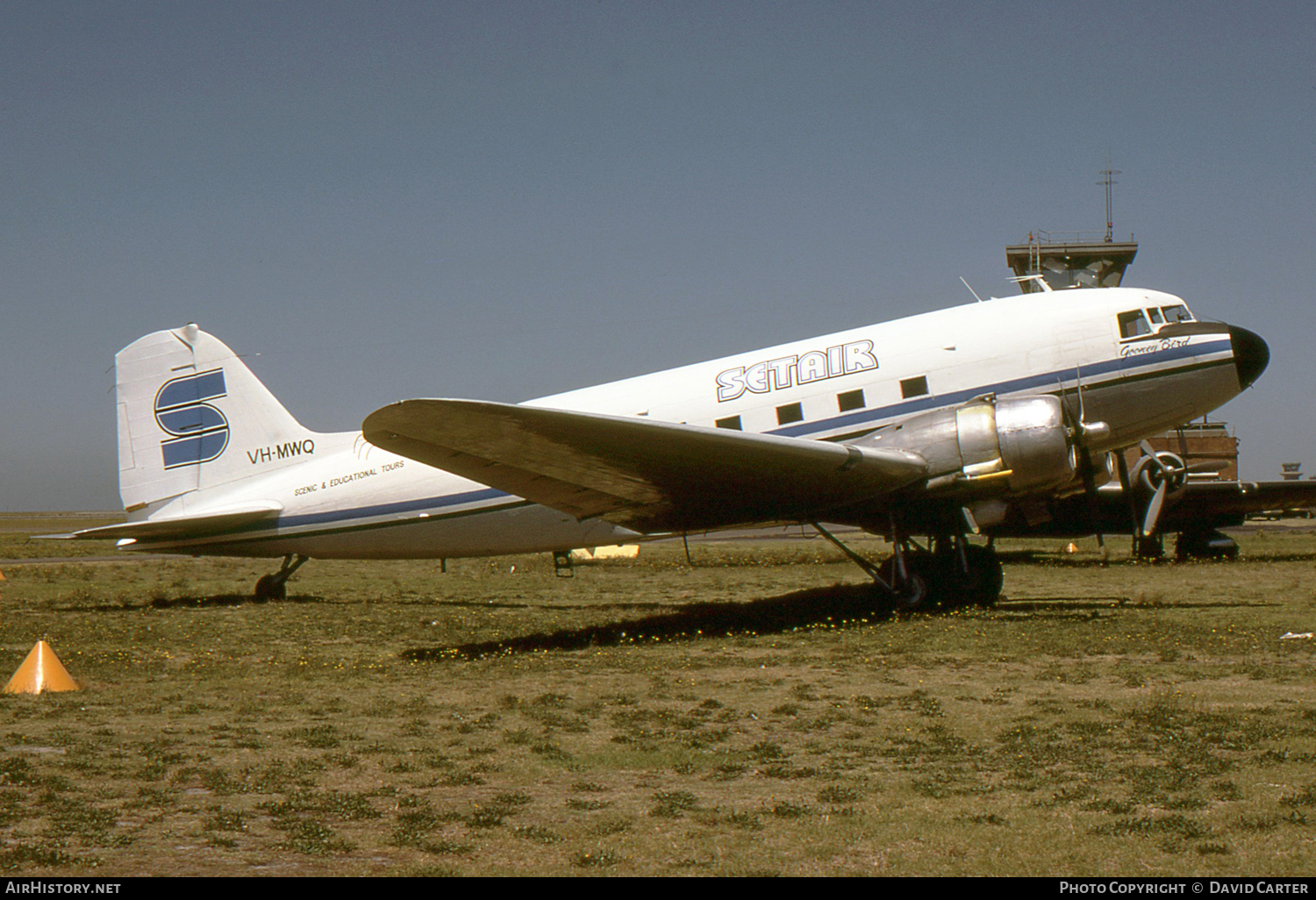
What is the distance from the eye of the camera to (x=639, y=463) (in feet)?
36.1

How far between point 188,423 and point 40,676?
7.83 meters

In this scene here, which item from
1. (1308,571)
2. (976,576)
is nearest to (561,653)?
(976,576)

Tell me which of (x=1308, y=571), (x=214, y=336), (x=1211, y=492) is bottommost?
(x=1308, y=571)

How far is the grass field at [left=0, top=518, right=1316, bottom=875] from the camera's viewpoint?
4.25 metres

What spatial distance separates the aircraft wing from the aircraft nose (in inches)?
186

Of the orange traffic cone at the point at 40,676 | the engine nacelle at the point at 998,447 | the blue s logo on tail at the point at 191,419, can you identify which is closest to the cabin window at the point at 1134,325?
the engine nacelle at the point at 998,447

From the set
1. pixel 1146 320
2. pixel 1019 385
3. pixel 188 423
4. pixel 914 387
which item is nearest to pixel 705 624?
pixel 914 387

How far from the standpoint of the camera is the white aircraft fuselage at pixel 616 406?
13.0 metres

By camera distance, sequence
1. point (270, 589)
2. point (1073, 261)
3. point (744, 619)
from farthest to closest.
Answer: point (1073, 261)
point (270, 589)
point (744, 619)

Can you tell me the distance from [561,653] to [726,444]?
2.77 meters

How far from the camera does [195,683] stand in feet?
29.7

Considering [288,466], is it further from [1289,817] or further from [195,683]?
[1289,817]

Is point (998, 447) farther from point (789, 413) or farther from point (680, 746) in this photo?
point (680, 746)

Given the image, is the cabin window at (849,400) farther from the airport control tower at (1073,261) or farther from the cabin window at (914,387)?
the airport control tower at (1073,261)
